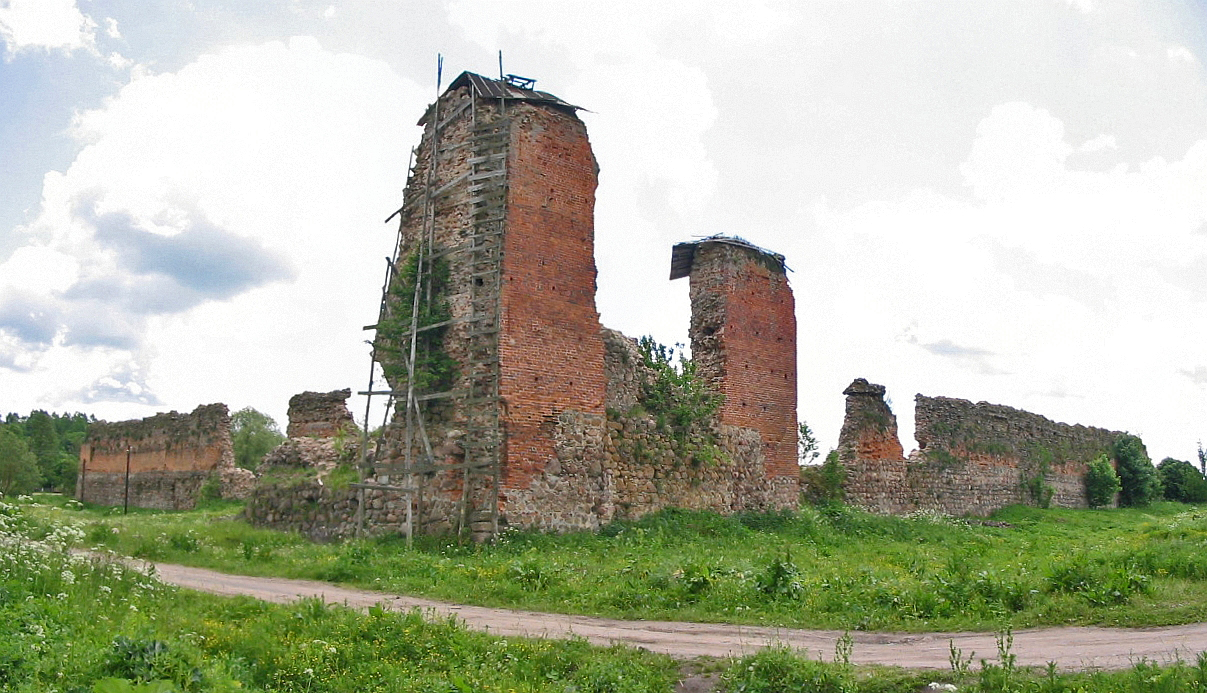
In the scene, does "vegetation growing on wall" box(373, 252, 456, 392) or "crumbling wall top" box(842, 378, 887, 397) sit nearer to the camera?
→ "vegetation growing on wall" box(373, 252, 456, 392)

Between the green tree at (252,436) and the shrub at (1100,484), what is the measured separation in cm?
3441

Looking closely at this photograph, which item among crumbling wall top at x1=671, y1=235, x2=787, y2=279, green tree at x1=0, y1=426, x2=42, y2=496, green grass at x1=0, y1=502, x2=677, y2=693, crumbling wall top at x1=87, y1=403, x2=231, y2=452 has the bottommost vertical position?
green grass at x1=0, y1=502, x2=677, y2=693

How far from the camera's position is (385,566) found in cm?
1157

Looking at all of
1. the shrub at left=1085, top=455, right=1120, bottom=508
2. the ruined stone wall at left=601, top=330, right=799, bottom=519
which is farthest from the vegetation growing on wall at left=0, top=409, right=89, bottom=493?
the shrub at left=1085, top=455, right=1120, bottom=508

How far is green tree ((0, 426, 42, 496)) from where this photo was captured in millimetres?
37000

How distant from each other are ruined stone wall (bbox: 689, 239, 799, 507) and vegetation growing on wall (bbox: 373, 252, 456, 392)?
21.3ft

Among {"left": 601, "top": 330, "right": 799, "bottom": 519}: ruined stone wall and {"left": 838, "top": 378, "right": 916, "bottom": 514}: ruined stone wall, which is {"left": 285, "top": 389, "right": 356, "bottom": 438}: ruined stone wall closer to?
{"left": 601, "top": 330, "right": 799, "bottom": 519}: ruined stone wall

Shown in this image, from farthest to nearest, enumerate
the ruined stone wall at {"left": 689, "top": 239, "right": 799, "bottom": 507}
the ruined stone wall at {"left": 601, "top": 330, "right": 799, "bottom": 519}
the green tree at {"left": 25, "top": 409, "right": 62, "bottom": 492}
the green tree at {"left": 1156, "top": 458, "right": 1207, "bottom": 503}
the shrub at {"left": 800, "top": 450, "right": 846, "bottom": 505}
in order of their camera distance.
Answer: the green tree at {"left": 25, "top": 409, "right": 62, "bottom": 492}
the green tree at {"left": 1156, "top": 458, "right": 1207, "bottom": 503}
the shrub at {"left": 800, "top": 450, "right": 846, "bottom": 505}
the ruined stone wall at {"left": 689, "top": 239, "right": 799, "bottom": 507}
the ruined stone wall at {"left": 601, "top": 330, "right": 799, "bottom": 519}

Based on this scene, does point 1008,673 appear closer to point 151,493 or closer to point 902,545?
point 902,545

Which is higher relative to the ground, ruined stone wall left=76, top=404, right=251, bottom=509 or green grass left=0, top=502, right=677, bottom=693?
ruined stone wall left=76, top=404, right=251, bottom=509

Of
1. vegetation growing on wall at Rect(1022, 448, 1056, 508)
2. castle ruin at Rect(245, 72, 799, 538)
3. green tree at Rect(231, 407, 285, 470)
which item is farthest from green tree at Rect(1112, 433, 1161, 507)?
green tree at Rect(231, 407, 285, 470)

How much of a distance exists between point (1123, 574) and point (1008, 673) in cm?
407

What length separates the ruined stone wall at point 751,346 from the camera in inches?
747

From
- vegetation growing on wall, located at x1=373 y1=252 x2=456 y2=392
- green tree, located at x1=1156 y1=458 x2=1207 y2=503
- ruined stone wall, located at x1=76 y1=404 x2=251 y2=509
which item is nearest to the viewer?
vegetation growing on wall, located at x1=373 y1=252 x2=456 y2=392
